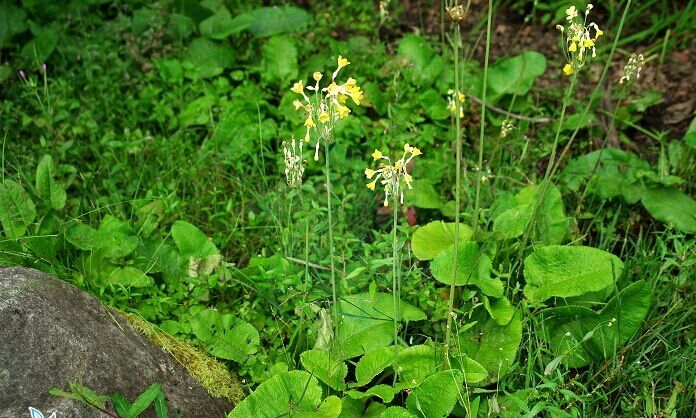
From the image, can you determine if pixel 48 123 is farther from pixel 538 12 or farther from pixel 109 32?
pixel 538 12

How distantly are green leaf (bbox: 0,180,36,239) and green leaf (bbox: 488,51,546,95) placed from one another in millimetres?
2207

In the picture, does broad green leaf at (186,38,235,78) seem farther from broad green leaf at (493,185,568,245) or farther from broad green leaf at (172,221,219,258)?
broad green leaf at (493,185,568,245)

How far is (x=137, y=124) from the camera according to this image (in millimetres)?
3775

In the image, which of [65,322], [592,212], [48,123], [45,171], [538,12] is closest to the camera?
[65,322]

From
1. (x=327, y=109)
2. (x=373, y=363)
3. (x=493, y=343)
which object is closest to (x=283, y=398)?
(x=373, y=363)

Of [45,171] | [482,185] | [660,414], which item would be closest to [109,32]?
[45,171]

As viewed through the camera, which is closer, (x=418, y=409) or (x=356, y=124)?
(x=418, y=409)

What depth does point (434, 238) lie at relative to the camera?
2.83 m

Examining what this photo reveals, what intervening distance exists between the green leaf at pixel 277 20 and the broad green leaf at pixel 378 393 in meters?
2.42

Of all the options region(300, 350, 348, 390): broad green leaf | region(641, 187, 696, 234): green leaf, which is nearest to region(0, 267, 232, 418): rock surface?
region(300, 350, 348, 390): broad green leaf

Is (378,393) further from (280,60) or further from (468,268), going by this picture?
(280,60)

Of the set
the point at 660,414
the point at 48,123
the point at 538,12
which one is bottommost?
the point at 660,414

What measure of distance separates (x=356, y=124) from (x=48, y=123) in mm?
1414

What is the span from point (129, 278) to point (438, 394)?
115 centimetres
